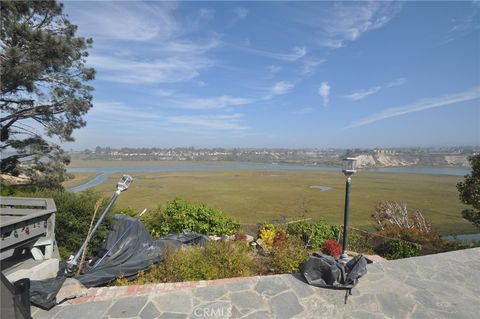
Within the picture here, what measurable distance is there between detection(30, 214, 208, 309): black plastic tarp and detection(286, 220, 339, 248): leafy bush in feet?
12.3

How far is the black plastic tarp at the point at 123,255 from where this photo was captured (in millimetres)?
4598

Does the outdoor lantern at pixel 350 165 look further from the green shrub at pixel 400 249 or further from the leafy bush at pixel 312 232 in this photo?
the green shrub at pixel 400 249

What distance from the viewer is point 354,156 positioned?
519 cm

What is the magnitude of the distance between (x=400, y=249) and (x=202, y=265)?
5.30 m

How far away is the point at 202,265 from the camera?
4.98 metres

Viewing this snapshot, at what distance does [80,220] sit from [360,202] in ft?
79.2

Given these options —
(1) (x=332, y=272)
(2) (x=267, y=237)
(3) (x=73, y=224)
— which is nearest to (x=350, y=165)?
(1) (x=332, y=272)

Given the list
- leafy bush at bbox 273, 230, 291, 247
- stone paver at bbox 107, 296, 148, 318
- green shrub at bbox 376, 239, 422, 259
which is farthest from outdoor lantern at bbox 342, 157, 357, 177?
stone paver at bbox 107, 296, 148, 318

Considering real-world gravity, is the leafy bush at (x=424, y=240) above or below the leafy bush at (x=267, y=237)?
below

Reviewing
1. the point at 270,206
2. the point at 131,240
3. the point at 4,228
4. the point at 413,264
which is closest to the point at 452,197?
the point at 270,206

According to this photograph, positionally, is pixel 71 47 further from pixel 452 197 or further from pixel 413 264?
pixel 452 197

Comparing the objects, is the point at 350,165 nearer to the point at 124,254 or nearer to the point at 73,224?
the point at 124,254

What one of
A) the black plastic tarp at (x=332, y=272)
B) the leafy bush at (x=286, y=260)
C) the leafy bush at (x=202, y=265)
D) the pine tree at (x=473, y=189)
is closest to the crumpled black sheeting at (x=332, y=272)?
the black plastic tarp at (x=332, y=272)

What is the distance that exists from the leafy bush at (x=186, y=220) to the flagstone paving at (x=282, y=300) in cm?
303
